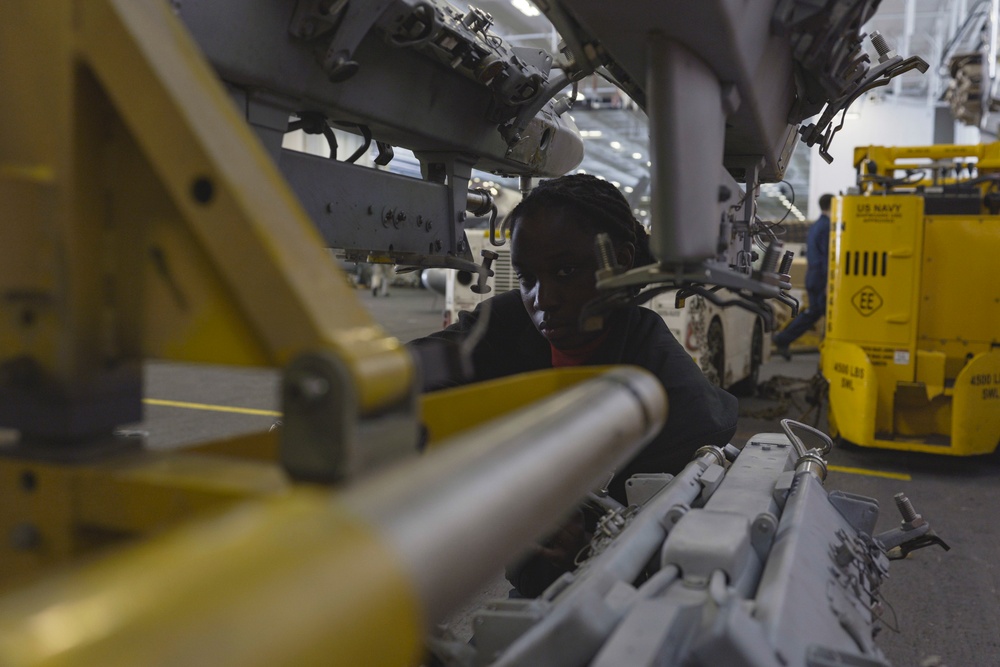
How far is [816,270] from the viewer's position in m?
8.25

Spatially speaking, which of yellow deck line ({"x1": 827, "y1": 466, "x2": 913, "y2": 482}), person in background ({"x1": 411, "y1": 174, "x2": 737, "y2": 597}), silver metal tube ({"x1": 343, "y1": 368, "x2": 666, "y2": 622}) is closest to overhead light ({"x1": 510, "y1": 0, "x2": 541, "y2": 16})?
yellow deck line ({"x1": 827, "y1": 466, "x2": 913, "y2": 482})

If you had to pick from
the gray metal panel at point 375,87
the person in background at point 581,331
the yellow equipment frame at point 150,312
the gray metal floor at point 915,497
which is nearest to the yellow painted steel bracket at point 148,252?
the yellow equipment frame at point 150,312

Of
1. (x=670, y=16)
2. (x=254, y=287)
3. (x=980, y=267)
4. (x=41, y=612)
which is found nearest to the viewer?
(x=41, y=612)

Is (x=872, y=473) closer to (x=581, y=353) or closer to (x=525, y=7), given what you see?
(x=581, y=353)

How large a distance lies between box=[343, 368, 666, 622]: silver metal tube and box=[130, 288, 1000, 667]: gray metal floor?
268 millimetres

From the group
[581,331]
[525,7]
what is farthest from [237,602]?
[525,7]

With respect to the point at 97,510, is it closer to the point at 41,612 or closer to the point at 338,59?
the point at 41,612

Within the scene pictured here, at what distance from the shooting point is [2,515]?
0.83m

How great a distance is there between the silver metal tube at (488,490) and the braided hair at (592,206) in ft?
4.43

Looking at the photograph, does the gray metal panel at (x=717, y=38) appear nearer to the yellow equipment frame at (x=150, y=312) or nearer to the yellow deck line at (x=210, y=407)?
the yellow equipment frame at (x=150, y=312)

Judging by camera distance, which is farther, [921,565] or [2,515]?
[921,565]

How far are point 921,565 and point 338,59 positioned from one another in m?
3.38

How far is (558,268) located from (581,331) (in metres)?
0.18

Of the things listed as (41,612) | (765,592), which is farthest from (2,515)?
(765,592)
